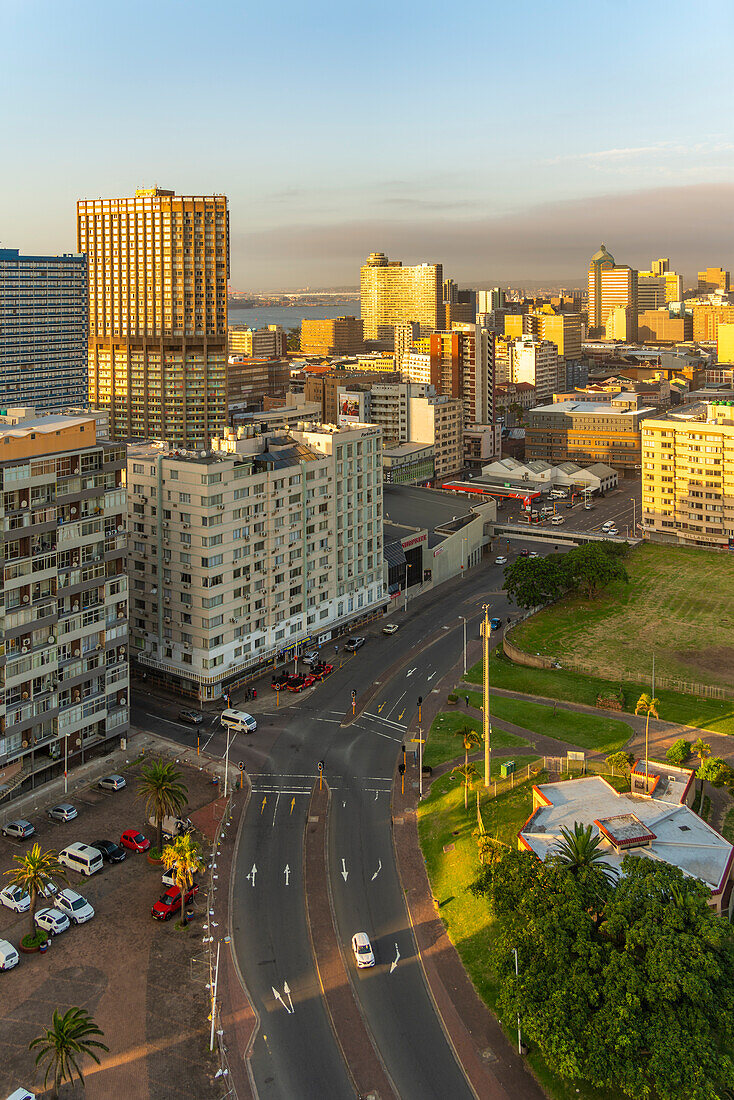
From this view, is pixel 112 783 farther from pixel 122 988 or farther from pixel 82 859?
pixel 122 988

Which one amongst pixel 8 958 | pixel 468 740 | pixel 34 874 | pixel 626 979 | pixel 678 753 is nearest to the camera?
pixel 626 979

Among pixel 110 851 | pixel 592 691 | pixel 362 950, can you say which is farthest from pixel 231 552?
pixel 362 950

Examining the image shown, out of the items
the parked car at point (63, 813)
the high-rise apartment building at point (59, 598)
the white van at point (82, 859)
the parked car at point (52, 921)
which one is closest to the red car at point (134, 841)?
the white van at point (82, 859)

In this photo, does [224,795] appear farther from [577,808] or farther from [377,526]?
[377,526]

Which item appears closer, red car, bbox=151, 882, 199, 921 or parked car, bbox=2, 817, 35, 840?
red car, bbox=151, 882, 199, 921

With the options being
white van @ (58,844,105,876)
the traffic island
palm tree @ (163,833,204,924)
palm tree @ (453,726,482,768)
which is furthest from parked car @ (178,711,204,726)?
palm tree @ (163,833,204,924)

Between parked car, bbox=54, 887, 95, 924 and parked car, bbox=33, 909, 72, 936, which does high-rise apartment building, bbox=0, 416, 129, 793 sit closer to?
parked car, bbox=54, 887, 95, 924
